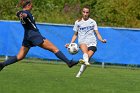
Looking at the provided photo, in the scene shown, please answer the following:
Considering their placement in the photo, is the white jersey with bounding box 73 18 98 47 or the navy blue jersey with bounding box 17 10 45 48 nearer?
the navy blue jersey with bounding box 17 10 45 48

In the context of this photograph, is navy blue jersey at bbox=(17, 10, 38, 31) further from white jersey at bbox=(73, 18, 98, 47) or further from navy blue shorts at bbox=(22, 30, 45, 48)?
white jersey at bbox=(73, 18, 98, 47)

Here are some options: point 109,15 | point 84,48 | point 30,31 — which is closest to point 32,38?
point 30,31

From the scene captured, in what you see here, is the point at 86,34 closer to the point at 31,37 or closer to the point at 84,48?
the point at 84,48

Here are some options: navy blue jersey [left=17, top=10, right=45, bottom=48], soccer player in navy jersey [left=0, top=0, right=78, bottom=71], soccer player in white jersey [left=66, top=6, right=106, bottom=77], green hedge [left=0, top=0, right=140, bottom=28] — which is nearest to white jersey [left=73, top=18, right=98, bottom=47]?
soccer player in white jersey [left=66, top=6, right=106, bottom=77]

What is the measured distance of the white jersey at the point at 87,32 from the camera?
13.1m

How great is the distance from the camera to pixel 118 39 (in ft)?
62.3

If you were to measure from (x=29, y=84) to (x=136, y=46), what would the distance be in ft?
29.3

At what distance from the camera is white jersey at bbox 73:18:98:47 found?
13078 millimetres

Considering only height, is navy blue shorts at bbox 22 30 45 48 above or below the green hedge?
above

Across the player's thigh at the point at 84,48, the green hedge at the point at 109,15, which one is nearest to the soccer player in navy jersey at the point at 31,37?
the player's thigh at the point at 84,48

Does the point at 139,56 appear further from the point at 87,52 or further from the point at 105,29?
the point at 87,52

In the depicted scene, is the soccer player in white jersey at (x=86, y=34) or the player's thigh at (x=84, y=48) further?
the soccer player in white jersey at (x=86, y=34)

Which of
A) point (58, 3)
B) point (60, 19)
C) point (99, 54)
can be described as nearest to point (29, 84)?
point (99, 54)

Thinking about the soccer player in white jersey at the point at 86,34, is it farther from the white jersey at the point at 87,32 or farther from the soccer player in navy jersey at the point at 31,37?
the soccer player in navy jersey at the point at 31,37
